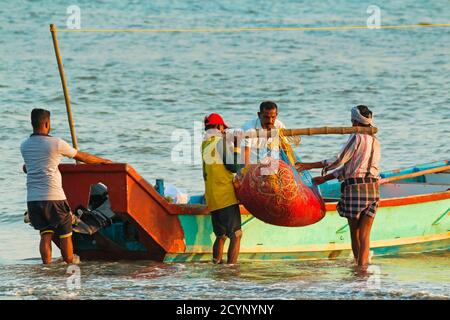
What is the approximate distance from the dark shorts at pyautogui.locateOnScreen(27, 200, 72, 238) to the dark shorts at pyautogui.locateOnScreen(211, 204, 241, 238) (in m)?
1.30

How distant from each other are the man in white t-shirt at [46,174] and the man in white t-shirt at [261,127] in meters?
1.34

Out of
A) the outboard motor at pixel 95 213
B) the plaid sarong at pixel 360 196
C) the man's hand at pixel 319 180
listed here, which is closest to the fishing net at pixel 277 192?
the man's hand at pixel 319 180

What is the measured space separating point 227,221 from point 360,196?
3.96 ft

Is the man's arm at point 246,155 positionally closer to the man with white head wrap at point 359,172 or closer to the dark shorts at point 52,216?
the man with white head wrap at point 359,172

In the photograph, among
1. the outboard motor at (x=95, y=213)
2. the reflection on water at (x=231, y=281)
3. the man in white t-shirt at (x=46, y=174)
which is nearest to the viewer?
the reflection on water at (x=231, y=281)

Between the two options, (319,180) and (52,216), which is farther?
(319,180)

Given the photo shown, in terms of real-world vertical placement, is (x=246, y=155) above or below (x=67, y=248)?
above

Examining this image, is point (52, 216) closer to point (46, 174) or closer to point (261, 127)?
point (46, 174)

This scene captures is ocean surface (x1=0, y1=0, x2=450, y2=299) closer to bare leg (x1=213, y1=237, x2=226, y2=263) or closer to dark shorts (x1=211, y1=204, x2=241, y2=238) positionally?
bare leg (x1=213, y1=237, x2=226, y2=263)

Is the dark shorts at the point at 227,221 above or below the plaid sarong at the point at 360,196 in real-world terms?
below

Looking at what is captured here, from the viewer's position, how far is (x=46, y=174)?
35.1 ft

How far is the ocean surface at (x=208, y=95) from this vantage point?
10.9 meters

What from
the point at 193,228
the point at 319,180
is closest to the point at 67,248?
the point at 193,228
